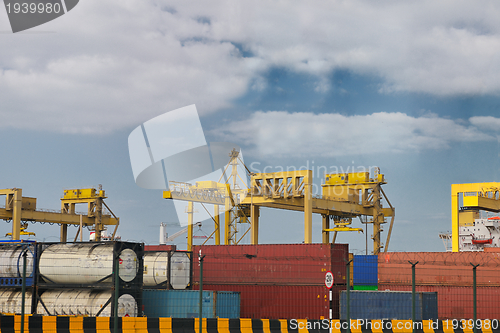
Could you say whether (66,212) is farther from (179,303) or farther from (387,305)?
(387,305)

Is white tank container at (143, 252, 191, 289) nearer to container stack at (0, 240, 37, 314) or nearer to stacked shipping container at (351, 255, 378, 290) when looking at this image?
container stack at (0, 240, 37, 314)

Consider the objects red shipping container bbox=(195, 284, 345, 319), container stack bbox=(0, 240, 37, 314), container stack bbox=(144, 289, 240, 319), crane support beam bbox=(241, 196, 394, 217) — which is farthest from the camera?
crane support beam bbox=(241, 196, 394, 217)

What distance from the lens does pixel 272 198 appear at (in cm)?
5128

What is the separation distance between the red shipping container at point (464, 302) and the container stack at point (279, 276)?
22.3 feet

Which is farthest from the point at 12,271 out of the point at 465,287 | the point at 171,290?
the point at 465,287

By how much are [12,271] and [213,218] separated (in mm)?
43173

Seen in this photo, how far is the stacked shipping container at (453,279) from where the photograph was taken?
2941 cm

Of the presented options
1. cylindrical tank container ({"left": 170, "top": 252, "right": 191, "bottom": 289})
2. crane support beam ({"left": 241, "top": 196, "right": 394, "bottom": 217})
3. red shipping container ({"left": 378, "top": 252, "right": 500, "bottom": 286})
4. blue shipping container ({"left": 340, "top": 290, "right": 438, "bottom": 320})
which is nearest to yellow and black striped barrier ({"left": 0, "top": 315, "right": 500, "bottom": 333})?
blue shipping container ({"left": 340, "top": 290, "right": 438, "bottom": 320})

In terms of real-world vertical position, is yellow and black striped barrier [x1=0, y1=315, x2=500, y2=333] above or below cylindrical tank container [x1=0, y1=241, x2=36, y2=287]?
below

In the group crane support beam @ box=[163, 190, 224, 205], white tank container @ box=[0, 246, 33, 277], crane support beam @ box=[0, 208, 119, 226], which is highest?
crane support beam @ box=[163, 190, 224, 205]

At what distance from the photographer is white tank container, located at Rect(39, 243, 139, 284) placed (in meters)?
23.5

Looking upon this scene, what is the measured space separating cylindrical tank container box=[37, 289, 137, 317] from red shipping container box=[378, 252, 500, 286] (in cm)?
1654

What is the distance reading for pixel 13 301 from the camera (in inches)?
1006

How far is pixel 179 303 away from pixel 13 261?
7.99 meters
